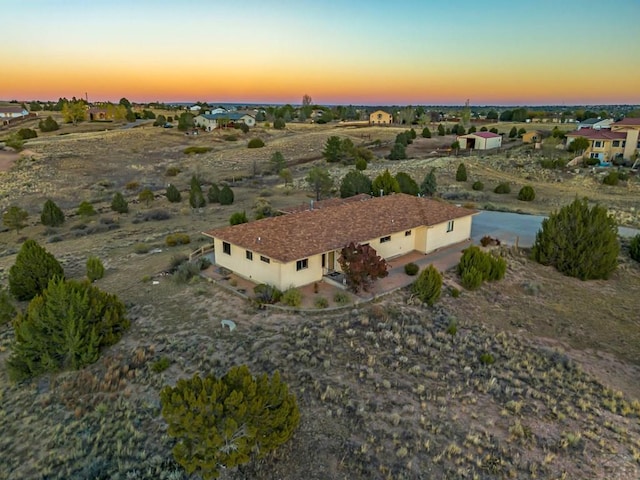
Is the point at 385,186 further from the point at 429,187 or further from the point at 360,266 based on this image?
the point at 360,266

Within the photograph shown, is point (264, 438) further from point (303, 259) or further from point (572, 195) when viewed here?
point (572, 195)

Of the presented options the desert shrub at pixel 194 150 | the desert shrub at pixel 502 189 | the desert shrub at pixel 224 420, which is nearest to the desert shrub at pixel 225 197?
the desert shrub at pixel 502 189

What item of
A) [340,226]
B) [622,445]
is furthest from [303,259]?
[622,445]

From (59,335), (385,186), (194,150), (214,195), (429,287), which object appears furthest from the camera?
(194,150)

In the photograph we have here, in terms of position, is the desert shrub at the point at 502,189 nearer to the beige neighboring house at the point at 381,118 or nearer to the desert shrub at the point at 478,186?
the desert shrub at the point at 478,186

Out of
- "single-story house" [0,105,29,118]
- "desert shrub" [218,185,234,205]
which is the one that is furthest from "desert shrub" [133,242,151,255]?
"single-story house" [0,105,29,118]

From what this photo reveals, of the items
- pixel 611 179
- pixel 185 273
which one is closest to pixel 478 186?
pixel 611 179
